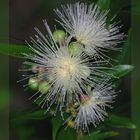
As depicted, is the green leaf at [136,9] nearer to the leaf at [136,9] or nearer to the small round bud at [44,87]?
the leaf at [136,9]

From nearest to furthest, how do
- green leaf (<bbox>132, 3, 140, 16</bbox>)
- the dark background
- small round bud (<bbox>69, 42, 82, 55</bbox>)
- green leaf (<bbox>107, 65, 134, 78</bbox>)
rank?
small round bud (<bbox>69, 42, 82, 55</bbox>) → green leaf (<bbox>107, 65, 134, 78</bbox>) → green leaf (<bbox>132, 3, 140, 16</bbox>) → the dark background

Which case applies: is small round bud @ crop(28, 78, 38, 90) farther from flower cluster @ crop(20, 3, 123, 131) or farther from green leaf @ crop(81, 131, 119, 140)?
green leaf @ crop(81, 131, 119, 140)

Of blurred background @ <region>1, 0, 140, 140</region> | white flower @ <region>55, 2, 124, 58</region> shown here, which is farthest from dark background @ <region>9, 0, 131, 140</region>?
white flower @ <region>55, 2, 124, 58</region>

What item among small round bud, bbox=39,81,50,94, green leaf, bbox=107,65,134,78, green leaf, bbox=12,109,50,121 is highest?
green leaf, bbox=107,65,134,78

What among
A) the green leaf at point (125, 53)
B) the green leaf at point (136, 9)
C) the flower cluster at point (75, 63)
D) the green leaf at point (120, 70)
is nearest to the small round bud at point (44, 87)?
the flower cluster at point (75, 63)

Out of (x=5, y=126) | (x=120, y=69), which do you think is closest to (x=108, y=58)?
(x=120, y=69)

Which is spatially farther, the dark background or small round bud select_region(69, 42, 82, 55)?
the dark background
